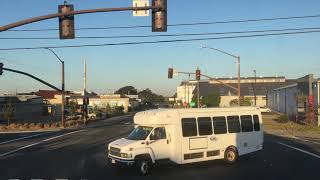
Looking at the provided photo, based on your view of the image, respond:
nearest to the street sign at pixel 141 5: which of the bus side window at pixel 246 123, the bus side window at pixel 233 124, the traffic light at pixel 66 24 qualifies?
the traffic light at pixel 66 24

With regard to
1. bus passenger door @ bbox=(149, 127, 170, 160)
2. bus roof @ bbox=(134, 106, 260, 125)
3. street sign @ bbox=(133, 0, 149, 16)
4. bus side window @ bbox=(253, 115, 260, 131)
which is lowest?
bus passenger door @ bbox=(149, 127, 170, 160)

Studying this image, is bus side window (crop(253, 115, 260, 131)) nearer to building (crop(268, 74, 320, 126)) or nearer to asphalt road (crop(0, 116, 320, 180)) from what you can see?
asphalt road (crop(0, 116, 320, 180))

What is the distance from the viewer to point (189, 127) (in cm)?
1942

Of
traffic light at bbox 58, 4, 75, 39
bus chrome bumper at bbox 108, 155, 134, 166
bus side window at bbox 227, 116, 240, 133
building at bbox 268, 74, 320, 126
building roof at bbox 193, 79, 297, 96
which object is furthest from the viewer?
building roof at bbox 193, 79, 297, 96

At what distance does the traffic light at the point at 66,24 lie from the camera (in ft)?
66.4

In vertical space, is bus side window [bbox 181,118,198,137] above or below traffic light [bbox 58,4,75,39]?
below

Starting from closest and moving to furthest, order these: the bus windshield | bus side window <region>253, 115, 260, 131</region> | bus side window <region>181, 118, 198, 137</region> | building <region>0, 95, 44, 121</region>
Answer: the bus windshield
bus side window <region>181, 118, 198, 137</region>
bus side window <region>253, 115, 260, 131</region>
building <region>0, 95, 44, 121</region>

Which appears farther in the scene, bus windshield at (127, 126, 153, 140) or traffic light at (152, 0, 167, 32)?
traffic light at (152, 0, 167, 32)

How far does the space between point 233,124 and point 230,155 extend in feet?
4.35

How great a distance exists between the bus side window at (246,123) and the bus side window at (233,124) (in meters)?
0.28

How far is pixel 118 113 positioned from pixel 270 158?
282 ft

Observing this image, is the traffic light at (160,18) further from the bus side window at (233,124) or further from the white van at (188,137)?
the bus side window at (233,124)

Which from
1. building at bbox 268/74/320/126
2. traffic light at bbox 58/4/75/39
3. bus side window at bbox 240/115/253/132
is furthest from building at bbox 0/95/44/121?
bus side window at bbox 240/115/253/132

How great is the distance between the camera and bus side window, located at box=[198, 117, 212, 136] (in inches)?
780
